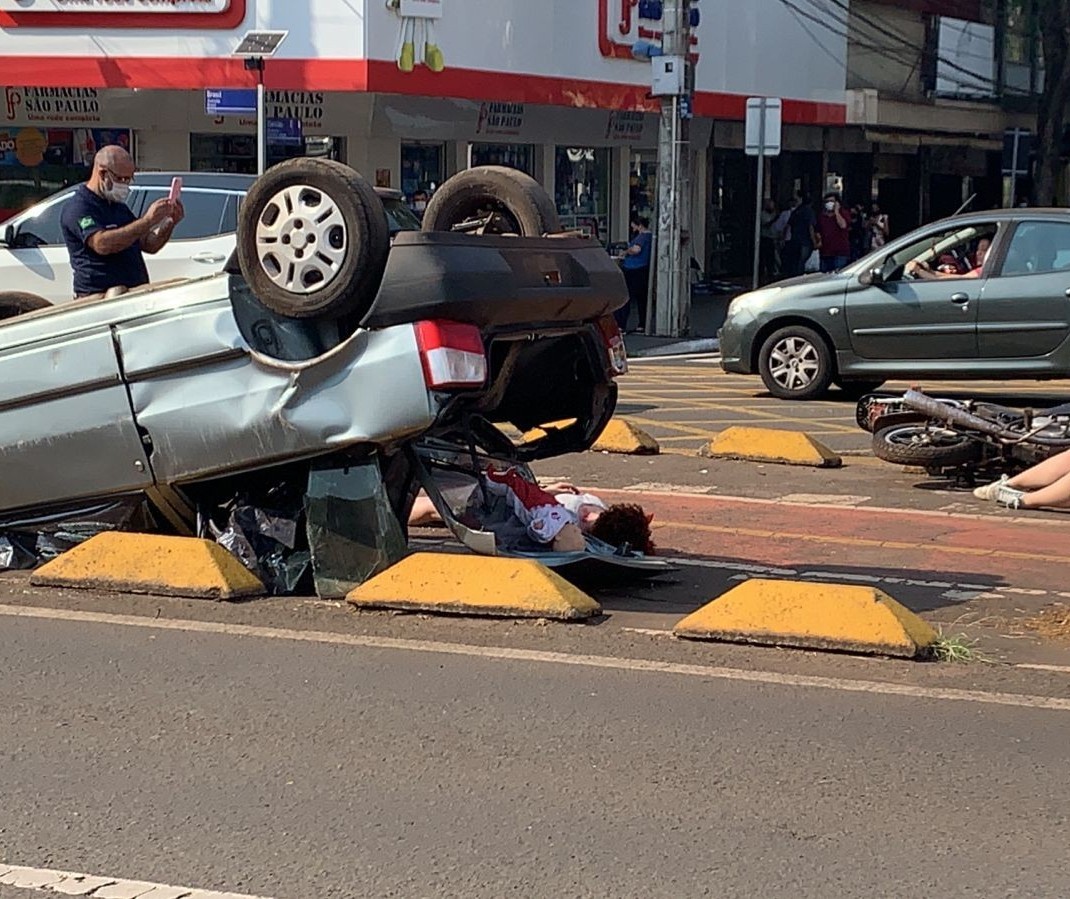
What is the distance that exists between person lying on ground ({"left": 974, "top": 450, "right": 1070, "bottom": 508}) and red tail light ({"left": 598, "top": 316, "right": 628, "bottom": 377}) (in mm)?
3050

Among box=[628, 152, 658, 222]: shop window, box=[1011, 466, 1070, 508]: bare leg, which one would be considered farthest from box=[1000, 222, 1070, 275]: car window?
box=[628, 152, 658, 222]: shop window

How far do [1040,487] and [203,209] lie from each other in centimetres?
781

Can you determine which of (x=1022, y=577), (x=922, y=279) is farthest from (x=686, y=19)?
(x=1022, y=577)

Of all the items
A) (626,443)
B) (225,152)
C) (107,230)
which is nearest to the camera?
(107,230)

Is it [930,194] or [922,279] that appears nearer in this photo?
[922,279]

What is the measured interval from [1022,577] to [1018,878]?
3.96m

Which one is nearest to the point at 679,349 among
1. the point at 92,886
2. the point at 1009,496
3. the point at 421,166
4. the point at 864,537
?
the point at 421,166

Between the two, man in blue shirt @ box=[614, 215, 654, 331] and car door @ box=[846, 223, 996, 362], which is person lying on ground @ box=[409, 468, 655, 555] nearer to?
car door @ box=[846, 223, 996, 362]

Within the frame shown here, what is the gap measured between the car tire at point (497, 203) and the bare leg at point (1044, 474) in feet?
11.5

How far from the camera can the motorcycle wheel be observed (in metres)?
10.7

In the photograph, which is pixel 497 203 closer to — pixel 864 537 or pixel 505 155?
pixel 864 537

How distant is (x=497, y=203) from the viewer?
26.9 feet

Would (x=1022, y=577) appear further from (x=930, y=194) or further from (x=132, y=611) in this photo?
(x=930, y=194)

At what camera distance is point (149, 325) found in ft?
24.6
